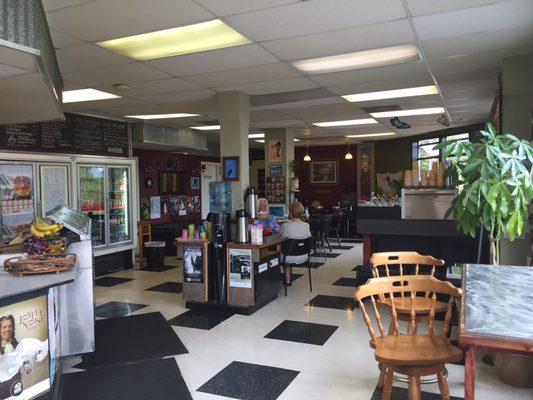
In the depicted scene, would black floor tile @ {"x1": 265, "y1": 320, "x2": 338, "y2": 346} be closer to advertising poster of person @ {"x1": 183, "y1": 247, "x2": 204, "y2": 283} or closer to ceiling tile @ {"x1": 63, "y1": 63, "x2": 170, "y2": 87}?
advertising poster of person @ {"x1": 183, "y1": 247, "x2": 204, "y2": 283}

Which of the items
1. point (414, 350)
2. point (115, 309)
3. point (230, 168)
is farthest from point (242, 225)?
point (414, 350)

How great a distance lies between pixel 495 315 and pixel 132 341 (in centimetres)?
318

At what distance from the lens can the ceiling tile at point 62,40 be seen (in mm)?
3447

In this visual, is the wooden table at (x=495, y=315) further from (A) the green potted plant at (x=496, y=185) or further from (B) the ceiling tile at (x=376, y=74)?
(B) the ceiling tile at (x=376, y=74)

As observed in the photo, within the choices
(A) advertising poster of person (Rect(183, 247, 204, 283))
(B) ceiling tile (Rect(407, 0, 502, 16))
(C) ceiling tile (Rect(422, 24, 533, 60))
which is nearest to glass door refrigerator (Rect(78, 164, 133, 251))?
(A) advertising poster of person (Rect(183, 247, 204, 283))

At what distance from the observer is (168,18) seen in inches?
126

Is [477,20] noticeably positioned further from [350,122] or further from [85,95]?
[350,122]

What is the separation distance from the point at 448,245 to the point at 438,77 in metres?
1.97

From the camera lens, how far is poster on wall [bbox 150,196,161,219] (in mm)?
9791

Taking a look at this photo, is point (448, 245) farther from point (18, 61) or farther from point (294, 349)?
point (18, 61)

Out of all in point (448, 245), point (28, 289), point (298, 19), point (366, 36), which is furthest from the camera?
point (448, 245)

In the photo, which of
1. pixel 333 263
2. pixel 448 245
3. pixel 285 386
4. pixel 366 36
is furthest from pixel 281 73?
pixel 333 263

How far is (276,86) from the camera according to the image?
5430 millimetres

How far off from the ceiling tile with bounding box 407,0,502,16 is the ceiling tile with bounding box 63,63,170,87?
8.66ft
